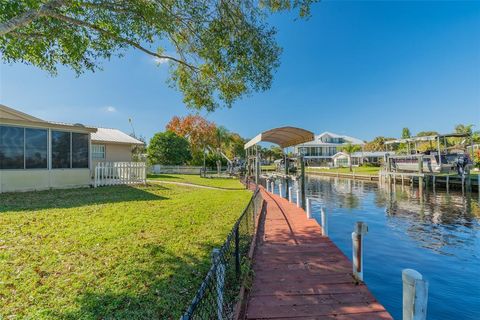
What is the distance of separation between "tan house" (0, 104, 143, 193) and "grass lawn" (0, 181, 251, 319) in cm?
390

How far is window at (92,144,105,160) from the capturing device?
1938cm

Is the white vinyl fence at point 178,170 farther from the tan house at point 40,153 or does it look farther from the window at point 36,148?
the window at point 36,148

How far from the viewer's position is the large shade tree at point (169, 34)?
6.09 metres

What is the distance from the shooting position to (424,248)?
763cm

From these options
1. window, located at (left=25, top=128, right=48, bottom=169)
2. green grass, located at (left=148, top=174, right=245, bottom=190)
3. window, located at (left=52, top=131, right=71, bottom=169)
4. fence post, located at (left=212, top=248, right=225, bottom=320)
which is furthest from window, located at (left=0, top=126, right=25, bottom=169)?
fence post, located at (left=212, top=248, right=225, bottom=320)

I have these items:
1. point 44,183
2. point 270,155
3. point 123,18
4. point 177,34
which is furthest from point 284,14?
point 270,155

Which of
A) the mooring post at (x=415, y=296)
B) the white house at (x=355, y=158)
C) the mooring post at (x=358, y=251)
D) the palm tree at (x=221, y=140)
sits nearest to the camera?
the mooring post at (x=415, y=296)

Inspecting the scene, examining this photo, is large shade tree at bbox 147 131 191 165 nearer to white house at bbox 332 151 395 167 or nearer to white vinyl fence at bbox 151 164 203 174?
white vinyl fence at bbox 151 164 203 174

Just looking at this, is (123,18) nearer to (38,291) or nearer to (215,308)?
(38,291)

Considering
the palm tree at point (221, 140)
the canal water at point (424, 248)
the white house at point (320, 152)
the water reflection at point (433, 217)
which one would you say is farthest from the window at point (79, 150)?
the white house at point (320, 152)

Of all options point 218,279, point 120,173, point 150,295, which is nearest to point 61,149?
point 120,173

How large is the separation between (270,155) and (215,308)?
73.7m

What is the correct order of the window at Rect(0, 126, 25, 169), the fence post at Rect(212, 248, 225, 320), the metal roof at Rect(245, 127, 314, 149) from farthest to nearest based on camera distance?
the metal roof at Rect(245, 127, 314, 149), the window at Rect(0, 126, 25, 169), the fence post at Rect(212, 248, 225, 320)

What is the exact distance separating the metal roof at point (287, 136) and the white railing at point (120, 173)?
24.5 feet
